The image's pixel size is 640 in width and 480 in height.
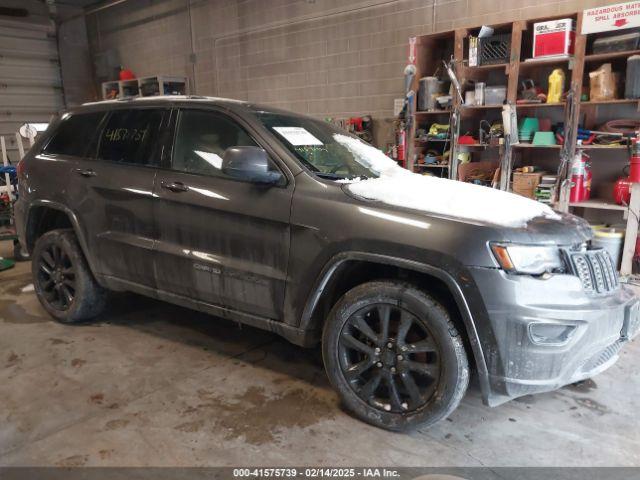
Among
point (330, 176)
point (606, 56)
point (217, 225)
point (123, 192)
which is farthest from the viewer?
point (606, 56)

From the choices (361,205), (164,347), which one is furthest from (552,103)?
(164,347)

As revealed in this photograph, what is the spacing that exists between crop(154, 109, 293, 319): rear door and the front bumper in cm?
108

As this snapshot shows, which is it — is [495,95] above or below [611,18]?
below

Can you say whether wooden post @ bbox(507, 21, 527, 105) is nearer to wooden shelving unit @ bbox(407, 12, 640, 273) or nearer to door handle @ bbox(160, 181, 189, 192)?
wooden shelving unit @ bbox(407, 12, 640, 273)

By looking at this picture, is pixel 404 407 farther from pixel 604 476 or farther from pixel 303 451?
pixel 604 476

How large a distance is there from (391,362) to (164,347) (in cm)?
176

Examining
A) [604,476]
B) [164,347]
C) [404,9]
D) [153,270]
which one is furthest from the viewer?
[404,9]

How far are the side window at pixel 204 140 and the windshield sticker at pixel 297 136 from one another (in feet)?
0.71

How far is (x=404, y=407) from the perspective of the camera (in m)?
2.38

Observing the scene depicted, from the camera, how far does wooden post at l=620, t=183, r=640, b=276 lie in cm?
489

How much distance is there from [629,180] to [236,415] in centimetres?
459

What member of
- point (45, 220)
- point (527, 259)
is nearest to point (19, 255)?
point (45, 220)

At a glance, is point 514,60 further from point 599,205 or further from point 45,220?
point 45,220

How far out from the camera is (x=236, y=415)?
2.54m
